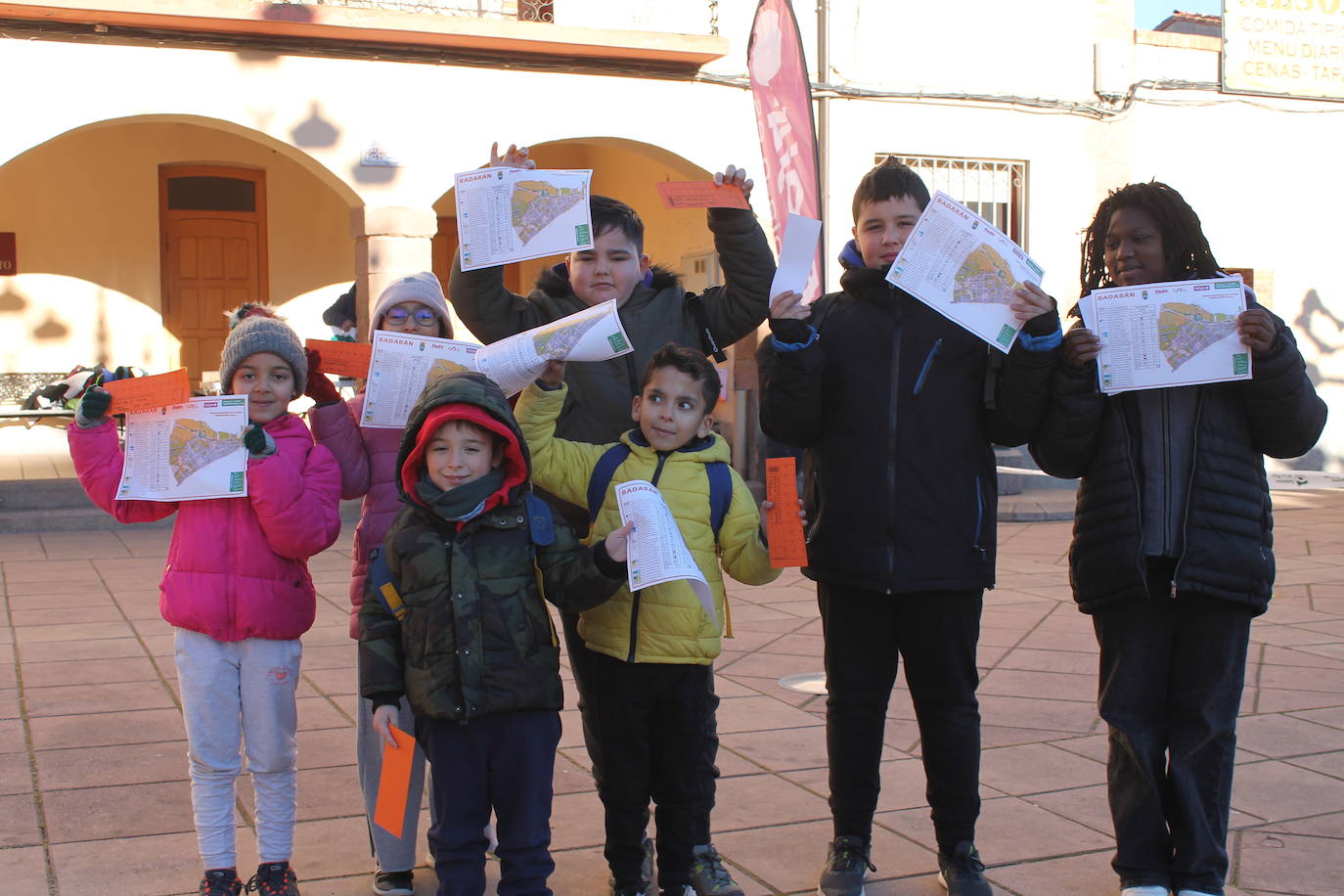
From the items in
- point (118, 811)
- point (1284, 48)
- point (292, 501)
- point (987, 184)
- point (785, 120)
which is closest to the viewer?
point (292, 501)

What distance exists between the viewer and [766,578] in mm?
3191

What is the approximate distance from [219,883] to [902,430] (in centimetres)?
190

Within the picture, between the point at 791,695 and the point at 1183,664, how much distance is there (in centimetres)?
222

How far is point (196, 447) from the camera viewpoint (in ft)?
10.4

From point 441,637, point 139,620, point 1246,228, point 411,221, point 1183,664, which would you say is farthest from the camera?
point 1246,228

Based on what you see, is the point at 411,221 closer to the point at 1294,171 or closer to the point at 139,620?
the point at 139,620

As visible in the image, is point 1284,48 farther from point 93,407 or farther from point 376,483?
point 93,407

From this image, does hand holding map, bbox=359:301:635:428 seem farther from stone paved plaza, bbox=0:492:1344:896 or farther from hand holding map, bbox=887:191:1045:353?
stone paved plaza, bbox=0:492:1344:896

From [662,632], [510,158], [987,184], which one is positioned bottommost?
[662,632]

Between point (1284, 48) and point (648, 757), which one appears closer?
point (648, 757)

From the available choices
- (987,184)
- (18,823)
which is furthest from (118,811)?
(987,184)

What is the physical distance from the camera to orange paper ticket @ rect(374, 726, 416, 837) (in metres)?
2.79

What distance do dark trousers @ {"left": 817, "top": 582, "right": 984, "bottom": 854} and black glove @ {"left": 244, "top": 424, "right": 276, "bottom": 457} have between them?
4.54 feet

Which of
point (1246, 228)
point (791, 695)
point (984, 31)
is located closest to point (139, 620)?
point (791, 695)
